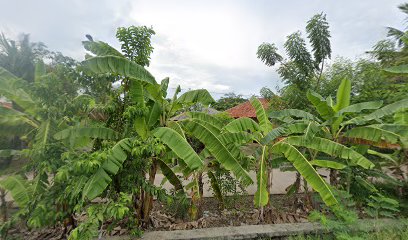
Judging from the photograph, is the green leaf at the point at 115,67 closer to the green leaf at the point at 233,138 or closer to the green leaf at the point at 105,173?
the green leaf at the point at 105,173

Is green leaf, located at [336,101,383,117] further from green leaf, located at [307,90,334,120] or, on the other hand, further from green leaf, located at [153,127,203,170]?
green leaf, located at [153,127,203,170]

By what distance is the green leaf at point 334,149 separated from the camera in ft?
14.1

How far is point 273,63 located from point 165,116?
4753mm

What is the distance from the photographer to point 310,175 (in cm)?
413

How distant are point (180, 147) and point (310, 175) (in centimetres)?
248

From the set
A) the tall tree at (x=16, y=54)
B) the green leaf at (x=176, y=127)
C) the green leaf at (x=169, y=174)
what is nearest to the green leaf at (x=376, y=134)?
the green leaf at (x=176, y=127)

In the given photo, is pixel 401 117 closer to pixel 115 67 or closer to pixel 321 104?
pixel 321 104

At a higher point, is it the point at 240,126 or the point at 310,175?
the point at 240,126

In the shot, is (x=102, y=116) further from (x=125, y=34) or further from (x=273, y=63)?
(x=273, y=63)

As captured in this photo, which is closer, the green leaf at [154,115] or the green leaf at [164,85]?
the green leaf at [154,115]

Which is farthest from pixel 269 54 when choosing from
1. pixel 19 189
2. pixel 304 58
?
pixel 19 189

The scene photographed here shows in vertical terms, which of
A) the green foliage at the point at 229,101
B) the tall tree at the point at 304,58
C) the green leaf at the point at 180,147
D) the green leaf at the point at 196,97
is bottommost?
the green leaf at the point at 180,147

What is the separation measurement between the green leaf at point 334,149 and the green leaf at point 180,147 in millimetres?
2274

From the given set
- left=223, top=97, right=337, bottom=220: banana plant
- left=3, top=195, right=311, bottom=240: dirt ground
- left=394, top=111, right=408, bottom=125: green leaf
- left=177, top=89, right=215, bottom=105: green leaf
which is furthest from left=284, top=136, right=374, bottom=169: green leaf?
left=177, top=89, right=215, bottom=105: green leaf
